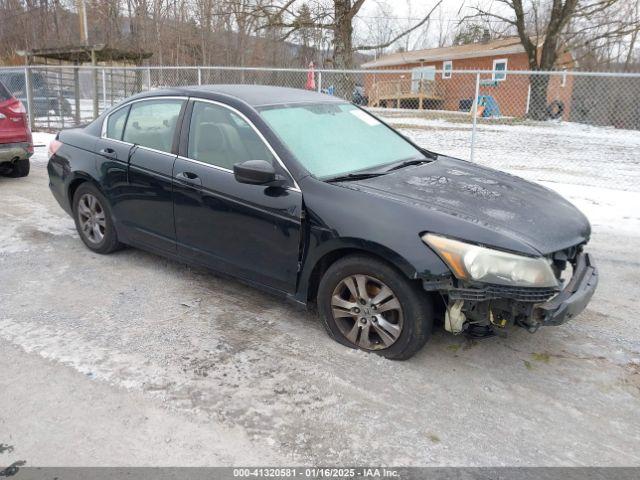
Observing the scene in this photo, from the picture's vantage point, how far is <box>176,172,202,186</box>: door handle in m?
3.97

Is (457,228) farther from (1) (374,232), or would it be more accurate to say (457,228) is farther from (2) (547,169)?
(2) (547,169)

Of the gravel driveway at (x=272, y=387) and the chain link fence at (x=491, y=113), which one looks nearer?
the gravel driveway at (x=272, y=387)

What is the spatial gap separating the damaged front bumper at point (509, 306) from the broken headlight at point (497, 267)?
4cm

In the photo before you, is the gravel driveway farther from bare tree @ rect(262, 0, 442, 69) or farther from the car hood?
bare tree @ rect(262, 0, 442, 69)

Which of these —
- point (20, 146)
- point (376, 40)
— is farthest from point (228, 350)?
point (376, 40)

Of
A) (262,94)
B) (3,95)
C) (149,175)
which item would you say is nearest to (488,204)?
(262,94)

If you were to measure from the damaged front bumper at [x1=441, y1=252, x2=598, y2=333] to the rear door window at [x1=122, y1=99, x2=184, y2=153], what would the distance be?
100 inches

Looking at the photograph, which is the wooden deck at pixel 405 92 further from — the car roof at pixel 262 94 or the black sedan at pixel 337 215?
the black sedan at pixel 337 215

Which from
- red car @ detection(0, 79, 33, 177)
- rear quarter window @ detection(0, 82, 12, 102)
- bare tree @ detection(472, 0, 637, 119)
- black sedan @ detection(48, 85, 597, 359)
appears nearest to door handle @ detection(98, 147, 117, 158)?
black sedan @ detection(48, 85, 597, 359)

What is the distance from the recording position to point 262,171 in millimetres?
3424

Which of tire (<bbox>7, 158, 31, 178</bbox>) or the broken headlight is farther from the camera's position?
tire (<bbox>7, 158, 31, 178</bbox>)

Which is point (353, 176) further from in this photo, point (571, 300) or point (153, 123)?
point (153, 123)

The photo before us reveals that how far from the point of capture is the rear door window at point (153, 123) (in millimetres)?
4305

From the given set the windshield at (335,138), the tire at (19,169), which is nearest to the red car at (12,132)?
the tire at (19,169)
